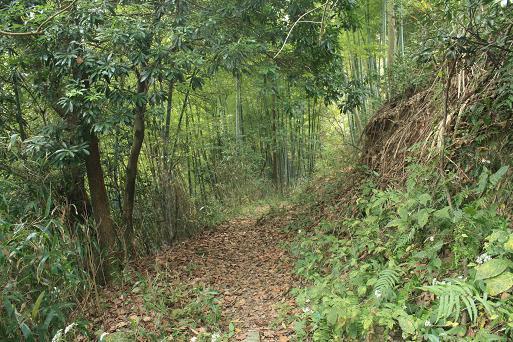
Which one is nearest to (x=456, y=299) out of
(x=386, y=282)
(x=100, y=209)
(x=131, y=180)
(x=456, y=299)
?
(x=456, y=299)

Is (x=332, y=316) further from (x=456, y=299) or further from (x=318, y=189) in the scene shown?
(x=318, y=189)

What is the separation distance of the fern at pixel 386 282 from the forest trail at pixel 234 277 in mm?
853

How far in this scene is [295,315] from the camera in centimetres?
311

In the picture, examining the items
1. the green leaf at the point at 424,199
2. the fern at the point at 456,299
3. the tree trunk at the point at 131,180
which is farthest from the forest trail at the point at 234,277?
the green leaf at the point at 424,199

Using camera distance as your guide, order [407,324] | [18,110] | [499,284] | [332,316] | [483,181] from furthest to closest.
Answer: [18,110]
[483,181]
[332,316]
[407,324]
[499,284]

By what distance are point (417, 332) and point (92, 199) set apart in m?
3.82

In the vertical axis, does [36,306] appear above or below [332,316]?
above

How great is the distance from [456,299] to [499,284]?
0.24 m

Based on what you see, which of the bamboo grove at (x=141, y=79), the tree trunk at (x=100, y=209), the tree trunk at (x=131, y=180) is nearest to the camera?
the bamboo grove at (x=141, y=79)

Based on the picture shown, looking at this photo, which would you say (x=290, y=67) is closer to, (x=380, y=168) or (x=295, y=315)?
(x=380, y=168)

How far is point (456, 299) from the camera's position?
2.03 metres

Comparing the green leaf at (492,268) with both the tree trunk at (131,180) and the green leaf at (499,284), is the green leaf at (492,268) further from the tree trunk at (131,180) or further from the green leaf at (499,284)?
the tree trunk at (131,180)

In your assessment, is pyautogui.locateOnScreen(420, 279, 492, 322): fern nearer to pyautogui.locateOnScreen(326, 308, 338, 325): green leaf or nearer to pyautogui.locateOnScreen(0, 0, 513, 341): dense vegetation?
pyautogui.locateOnScreen(0, 0, 513, 341): dense vegetation

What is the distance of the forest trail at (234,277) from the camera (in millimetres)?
3334
